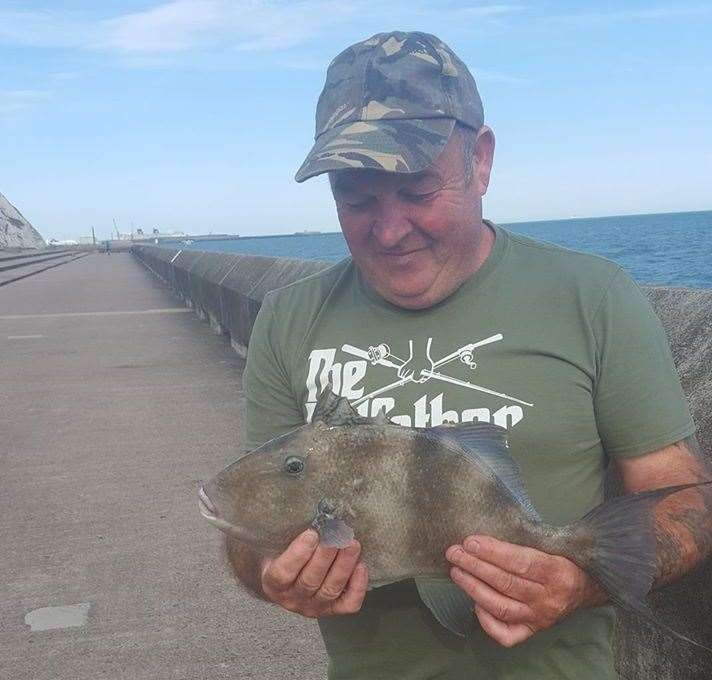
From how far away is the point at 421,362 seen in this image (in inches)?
105

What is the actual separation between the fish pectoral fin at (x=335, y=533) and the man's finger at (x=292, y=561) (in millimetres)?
21

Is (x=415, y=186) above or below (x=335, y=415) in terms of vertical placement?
above

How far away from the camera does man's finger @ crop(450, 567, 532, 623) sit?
2258 mm

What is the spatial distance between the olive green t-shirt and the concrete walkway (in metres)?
1.79

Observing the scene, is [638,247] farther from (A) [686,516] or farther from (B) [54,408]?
(A) [686,516]

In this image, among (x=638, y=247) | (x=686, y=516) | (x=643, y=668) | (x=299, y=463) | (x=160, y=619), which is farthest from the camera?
(x=638, y=247)

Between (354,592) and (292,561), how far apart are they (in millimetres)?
167

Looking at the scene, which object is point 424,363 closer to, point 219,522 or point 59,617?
point 219,522

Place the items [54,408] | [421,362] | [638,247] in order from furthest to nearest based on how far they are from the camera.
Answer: [638,247]
[54,408]
[421,362]

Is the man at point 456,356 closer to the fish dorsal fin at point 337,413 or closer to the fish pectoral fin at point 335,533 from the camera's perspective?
the fish pectoral fin at point 335,533

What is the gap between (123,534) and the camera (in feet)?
20.3

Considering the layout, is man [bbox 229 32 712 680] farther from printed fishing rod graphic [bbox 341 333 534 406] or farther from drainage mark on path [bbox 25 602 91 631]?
drainage mark on path [bbox 25 602 91 631]

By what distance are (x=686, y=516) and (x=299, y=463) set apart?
3.10 ft

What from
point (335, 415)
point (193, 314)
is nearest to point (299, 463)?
point (335, 415)
